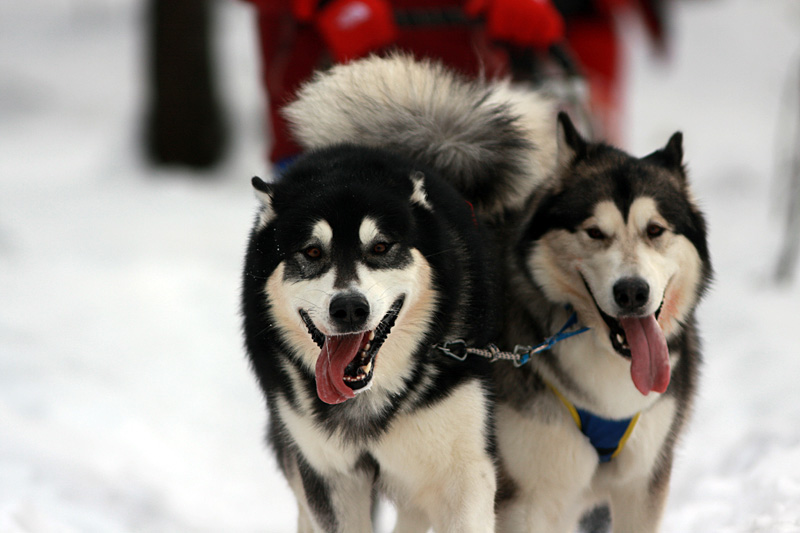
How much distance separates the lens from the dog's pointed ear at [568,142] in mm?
2662

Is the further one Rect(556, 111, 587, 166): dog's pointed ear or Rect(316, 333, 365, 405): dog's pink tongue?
Rect(556, 111, 587, 166): dog's pointed ear

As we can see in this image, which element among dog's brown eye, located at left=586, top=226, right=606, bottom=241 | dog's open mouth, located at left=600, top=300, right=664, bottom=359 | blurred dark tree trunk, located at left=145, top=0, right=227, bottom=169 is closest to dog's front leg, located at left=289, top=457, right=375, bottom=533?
dog's open mouth, located at left=600, top=300, right=664, bottom=359

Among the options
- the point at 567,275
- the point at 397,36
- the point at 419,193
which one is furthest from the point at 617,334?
the point at 397,36

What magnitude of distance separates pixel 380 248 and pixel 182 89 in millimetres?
7006

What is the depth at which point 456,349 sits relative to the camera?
2.39m

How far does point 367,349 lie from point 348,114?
0.89m

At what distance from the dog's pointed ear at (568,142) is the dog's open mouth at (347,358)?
80cm

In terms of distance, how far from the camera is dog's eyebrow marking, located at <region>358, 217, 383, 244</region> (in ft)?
7.37

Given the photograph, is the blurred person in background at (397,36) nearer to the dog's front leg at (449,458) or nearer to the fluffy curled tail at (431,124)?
the fluffy curled tail at (431,124)

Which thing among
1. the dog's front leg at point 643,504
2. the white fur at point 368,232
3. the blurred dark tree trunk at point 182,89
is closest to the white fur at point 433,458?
the white fur at point 368,232

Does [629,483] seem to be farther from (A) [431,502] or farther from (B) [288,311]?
(B) [288,311]

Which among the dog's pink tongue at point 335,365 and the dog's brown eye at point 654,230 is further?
the dog's brown eye at point 654,230

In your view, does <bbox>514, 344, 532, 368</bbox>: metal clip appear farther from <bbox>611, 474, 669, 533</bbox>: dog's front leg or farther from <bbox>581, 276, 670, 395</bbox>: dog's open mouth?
<bbox>611, 474, 669, 533</bbox>: dog's front leg

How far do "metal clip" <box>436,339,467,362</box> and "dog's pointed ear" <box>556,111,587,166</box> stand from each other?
71 centimetres
